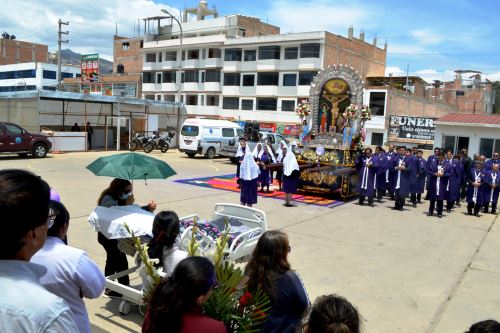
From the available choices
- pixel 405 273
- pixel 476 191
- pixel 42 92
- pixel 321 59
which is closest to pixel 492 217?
pixel 476 191

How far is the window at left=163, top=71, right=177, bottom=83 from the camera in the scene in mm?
55450

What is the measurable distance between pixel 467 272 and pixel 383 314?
275cm

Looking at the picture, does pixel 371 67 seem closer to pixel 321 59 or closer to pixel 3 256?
pixel 321 59

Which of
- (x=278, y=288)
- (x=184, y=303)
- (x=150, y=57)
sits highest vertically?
(x=150, y=57)

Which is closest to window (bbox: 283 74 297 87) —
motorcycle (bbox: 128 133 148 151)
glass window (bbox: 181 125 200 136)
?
motorcycle (bbox: 128 133 148 151)

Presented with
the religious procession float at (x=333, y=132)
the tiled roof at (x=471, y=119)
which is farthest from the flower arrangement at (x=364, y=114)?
the tiled roof at (x=471, y=119)

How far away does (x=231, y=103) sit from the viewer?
50438 millimetres

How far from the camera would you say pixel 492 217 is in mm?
12781

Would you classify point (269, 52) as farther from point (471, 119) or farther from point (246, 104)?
point (471, 119)

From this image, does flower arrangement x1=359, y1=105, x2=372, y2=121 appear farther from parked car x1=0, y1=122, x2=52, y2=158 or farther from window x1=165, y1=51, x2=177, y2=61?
window x1=165, y1=51, x2=177, y2=61

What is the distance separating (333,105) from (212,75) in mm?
38173

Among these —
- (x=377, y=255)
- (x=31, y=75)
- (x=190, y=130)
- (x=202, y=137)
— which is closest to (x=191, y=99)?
(x=190, y=130)

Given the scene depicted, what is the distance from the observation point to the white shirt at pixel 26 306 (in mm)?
1374

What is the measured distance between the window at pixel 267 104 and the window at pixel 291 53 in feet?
14.9
